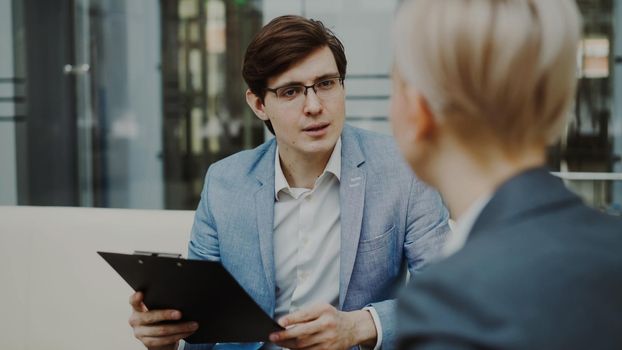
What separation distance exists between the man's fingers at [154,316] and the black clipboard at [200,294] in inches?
0.5

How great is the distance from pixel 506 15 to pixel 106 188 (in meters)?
5.13

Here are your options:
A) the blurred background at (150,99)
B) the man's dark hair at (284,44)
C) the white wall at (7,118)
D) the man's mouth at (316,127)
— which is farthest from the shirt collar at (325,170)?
the white wall at (7,118)

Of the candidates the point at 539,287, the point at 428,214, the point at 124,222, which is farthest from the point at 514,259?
the point at 124,222

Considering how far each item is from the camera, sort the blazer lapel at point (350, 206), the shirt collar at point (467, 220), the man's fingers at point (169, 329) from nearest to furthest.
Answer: the shirt collar at point (467, 220) → the man's fingers at point (169, 329) → the blazer lapel at point (350, 206)

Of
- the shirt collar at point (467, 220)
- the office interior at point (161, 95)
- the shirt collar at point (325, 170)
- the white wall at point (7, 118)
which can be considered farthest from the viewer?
the white wall at point (7, 118)

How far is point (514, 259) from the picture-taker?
67 centimetres

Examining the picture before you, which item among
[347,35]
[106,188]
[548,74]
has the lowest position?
[106,188]

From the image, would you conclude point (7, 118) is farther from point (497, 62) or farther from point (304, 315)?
point (497, 62)

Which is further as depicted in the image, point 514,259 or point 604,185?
point 604,185

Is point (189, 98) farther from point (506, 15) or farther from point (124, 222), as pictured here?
point (506, 15)

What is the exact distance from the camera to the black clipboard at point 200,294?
1.36m

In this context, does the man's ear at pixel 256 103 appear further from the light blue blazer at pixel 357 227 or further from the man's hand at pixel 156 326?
the man's hand at pixel 156 326

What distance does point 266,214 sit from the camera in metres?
1.89

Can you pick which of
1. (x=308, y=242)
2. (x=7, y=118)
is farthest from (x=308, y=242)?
(x=7, y=118)
